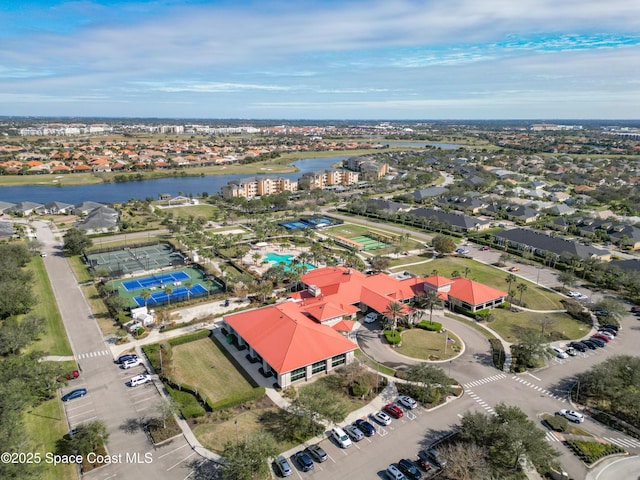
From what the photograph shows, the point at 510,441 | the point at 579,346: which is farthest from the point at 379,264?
the point at 510,441

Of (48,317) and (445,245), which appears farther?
(445,245)

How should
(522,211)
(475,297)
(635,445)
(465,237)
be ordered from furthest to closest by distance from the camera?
(522,211) → (465,237) → (475,297) → (635,445)

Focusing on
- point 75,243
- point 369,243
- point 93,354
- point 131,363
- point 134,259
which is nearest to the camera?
point 131,363

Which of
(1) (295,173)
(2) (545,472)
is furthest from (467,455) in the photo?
(1) (295,173)

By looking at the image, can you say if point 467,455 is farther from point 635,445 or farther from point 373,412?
point 635,445

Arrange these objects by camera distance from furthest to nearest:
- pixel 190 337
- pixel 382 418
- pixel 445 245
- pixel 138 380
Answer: pixel 445 245
pixel 190 337
pixel 138 380
pixel 382 418

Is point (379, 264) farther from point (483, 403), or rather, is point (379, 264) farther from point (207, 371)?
point (207, 371)

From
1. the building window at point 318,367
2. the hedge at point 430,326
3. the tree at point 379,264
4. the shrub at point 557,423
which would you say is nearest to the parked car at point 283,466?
the building window at point 318,367
